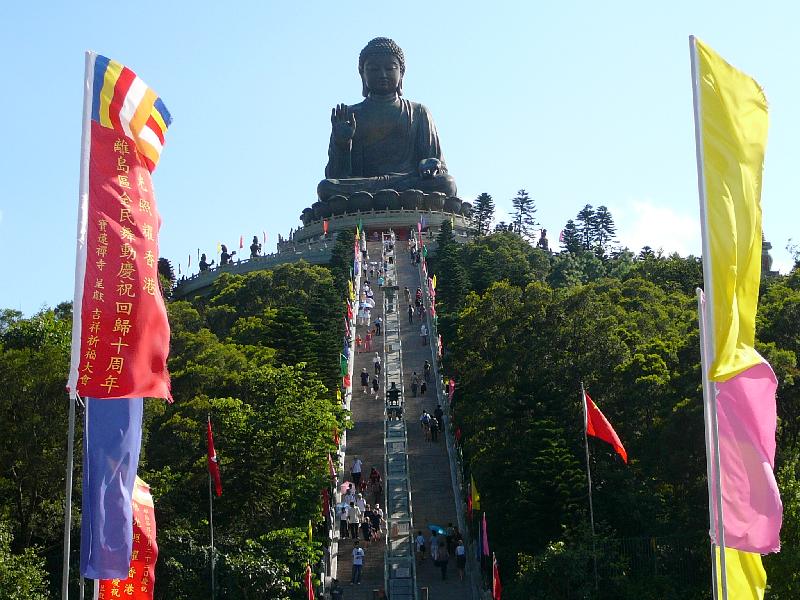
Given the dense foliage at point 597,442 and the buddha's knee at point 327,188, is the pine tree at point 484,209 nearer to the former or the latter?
the buddha's knee at point 327,188

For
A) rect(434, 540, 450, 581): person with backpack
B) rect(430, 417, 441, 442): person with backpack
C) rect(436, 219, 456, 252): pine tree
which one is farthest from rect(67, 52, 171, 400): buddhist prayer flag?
rect(436, 219, 456, 252): pine tree

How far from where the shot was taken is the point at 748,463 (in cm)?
1152

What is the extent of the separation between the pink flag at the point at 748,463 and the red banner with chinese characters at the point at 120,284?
473cm

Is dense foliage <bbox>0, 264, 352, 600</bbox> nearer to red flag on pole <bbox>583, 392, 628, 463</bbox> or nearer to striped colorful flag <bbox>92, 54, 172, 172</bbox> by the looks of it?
red flag on pole <bbox>583, 392, 628, 463</bbox>

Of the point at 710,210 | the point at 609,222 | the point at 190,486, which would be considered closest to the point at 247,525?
the point at 190,486

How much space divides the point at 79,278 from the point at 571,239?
57.1 m

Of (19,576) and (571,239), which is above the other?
(571,239)

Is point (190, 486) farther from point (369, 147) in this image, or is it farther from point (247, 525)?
point (369, 147)

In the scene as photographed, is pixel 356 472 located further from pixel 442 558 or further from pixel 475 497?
pixel 442 558

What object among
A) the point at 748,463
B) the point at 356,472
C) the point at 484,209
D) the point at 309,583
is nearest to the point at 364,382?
the point at 356,472

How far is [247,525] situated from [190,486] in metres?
1.29

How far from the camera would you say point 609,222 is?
75.9 meters

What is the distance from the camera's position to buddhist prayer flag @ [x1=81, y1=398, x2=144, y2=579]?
12.2 metres

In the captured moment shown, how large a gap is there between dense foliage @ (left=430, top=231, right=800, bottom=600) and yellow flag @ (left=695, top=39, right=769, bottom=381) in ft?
34.2
